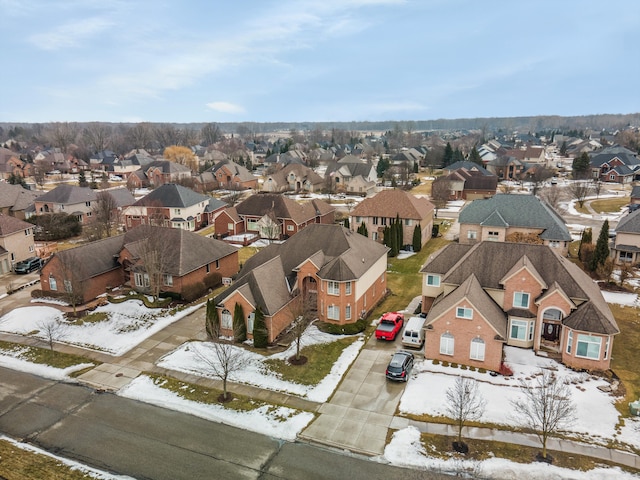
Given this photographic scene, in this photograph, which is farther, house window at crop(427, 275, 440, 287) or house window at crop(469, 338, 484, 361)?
house window at crop(427, 275, 440, 287)

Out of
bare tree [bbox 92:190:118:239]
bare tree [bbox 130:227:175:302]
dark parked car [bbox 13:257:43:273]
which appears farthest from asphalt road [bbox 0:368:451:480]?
bare tree [bbox 92:190:118:239]

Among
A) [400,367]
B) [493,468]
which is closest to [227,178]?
[400,367]

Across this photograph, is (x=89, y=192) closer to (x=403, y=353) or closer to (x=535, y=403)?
(x=403, y=353)

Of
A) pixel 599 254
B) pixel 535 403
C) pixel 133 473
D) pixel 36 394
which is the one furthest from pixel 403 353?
pixel 599 254

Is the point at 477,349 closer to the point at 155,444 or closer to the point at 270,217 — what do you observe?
the point at 155,444

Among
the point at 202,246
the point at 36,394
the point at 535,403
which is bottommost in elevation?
the point at 36,394

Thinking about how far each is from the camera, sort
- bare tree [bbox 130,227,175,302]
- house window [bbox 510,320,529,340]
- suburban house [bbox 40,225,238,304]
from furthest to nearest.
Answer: suburban house [bbox 40,225,238,304], bare tree [bbox 130,227,175,302], house window [bbox 510,320,529,340]

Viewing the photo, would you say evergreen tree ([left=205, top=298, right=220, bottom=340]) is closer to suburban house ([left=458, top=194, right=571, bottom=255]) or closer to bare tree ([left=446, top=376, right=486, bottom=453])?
bare tree ([left=446, top=376, right=486, bottom=453])
